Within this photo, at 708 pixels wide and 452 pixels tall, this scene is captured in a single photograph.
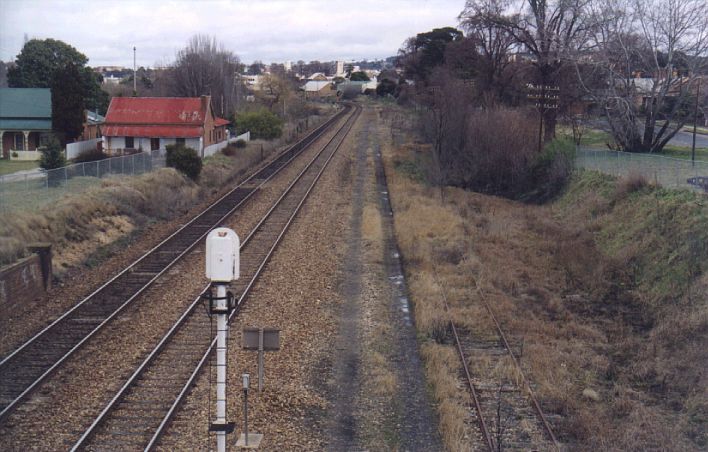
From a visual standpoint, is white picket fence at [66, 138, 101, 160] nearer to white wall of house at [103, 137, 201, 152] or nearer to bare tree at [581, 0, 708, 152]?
white wall of house at [103, 137, 201, 152]

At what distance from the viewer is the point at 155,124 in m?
44.9

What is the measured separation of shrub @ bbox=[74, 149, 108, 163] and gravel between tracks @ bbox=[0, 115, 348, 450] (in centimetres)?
2471

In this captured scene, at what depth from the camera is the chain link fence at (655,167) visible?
73.2 ft

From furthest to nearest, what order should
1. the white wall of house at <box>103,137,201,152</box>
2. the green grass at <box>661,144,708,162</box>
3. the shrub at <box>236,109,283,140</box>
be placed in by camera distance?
the shrub at <box>236,109,283,140</box>, the white wall of house at <box>103,137,201,152</box>, the green grass at <box>661,144,708,162</box>

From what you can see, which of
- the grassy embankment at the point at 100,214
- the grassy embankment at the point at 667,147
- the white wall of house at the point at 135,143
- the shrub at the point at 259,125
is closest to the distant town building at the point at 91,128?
the white wall of house at the point at 135,143

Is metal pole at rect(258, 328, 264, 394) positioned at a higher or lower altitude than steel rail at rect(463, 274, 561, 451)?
higher

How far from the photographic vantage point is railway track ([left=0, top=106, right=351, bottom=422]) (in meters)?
11.0

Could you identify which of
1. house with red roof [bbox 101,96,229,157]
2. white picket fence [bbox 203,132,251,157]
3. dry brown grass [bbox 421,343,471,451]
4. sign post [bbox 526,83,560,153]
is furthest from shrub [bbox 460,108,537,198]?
dry brown grass [bbox 421,343,471,451]

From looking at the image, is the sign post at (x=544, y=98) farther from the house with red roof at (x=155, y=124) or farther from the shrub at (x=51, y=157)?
the shrub at (x=51, y=157)

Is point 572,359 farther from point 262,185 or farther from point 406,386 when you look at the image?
point 262,185

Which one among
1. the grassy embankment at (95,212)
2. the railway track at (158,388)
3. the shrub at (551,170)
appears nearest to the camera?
the railway track at (158,388)

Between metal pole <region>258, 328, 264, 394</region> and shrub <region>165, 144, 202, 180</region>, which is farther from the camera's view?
shrub <region>165, 144, 202, 180</region>

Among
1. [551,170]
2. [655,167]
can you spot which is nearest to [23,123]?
[551,170]

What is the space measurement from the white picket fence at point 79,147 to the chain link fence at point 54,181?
36.9 feet
